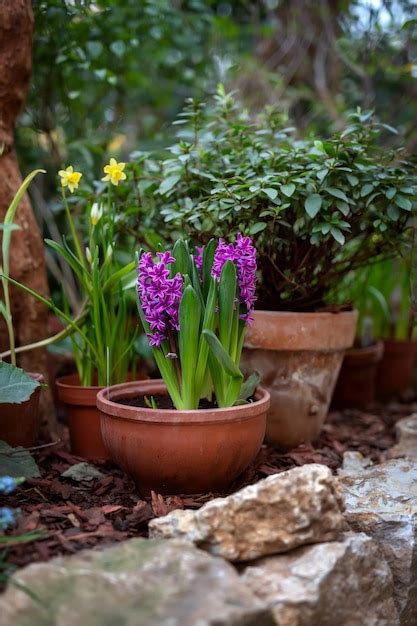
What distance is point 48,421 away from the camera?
2502 millimetres

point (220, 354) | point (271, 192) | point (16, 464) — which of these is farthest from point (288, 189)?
point (16, 464)

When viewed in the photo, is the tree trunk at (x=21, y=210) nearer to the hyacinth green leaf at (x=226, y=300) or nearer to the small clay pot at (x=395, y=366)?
the hyacinth green leaf at (x=226, y=300)

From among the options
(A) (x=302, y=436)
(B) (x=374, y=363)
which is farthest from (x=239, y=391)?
(B) (x=374, y=363)

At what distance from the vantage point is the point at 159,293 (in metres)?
1.82

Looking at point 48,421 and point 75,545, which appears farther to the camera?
point 48,421

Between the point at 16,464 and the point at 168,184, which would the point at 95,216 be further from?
the point at 16,464

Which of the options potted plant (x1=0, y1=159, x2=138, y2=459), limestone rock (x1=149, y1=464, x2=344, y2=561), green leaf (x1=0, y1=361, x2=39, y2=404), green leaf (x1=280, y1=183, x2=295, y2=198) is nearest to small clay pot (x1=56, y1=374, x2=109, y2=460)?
potted plant (x1=0, y1=159, x2=138, y2=459)

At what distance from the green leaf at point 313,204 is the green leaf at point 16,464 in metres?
1.09

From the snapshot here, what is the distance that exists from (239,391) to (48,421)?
0.91 m

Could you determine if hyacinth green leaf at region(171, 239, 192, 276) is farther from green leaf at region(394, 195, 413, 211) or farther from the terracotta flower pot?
green leaf at region(394, 195, 413, 211)

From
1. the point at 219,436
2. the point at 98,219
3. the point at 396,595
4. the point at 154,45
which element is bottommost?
the point at 396,595

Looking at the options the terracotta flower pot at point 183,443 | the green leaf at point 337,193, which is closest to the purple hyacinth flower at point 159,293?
the terracotta flower pot at point 183,443

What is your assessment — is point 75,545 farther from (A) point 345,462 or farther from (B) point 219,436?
(A) point 345,462

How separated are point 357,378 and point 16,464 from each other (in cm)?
187
